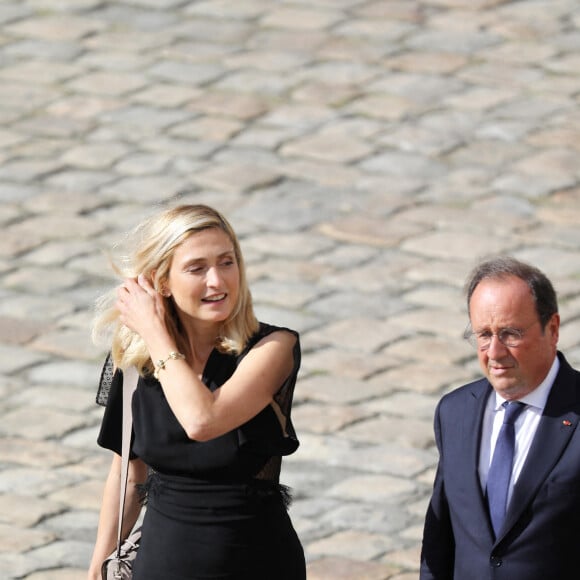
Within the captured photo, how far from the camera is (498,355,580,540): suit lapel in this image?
3531 mm

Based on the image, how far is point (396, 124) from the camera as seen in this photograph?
31.6ft

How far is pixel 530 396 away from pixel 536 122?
620 centimetres

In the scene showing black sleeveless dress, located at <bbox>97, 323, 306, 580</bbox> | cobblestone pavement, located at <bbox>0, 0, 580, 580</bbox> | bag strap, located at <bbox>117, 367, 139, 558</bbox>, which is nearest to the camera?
black sleeveless dress, located at <bbox>97, 323, 306, 580</bbox>

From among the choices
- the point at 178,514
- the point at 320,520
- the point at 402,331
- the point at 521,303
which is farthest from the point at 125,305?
the point at 402,331

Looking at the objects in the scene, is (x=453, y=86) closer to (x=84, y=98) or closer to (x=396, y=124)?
(x=396, y=124)

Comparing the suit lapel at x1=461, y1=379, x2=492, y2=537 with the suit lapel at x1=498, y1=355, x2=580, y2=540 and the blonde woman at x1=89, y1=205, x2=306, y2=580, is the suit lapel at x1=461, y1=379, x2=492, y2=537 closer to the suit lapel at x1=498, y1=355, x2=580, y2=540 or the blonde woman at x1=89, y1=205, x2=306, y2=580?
the suit lapel at x1=498, y1=355, x2=580, y2=540

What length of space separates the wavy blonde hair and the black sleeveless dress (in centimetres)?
6

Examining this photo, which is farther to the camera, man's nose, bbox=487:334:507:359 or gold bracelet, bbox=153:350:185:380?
gold bracelet, bbox=153:350:185:380

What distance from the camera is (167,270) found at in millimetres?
3936

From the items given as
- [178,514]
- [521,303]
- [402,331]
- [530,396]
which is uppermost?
[521,303]

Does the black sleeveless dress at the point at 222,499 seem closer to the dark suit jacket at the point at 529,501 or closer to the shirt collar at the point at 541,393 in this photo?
the dark suit jacket at the point at 529,501

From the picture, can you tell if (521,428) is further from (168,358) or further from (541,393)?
(168,358)

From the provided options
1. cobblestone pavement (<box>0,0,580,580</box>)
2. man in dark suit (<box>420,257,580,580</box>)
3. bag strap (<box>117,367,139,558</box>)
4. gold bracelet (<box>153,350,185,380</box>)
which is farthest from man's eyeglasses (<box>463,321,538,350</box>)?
cobblestone pavement (<box>0,0,580,580</box>)

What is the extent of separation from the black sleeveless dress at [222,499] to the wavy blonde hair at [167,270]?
55 millimetres
